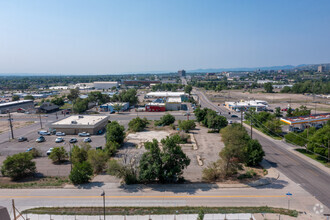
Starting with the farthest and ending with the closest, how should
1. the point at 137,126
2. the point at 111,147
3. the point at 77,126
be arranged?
the point at 137,126 < the point at 77,126 < the point at 111,147

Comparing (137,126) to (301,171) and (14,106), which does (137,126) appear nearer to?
(301,171)

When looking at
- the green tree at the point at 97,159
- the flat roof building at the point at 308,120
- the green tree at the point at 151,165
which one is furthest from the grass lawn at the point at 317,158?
the green tree at the point at 97,159

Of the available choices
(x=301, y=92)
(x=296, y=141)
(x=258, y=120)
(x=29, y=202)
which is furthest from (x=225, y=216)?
(x=301, y=92)

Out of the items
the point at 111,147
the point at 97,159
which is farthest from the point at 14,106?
the point at 97,159

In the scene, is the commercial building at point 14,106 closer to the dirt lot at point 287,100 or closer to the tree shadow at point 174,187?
the tree shadow at point 174,187

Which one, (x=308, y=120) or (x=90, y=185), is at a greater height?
(x=308, y=120)
